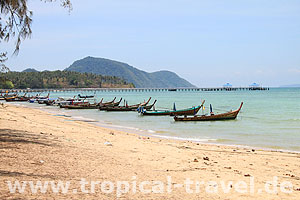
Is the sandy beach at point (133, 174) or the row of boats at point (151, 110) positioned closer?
the sandy beach at point (133, 174)

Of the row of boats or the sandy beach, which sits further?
the row of boats

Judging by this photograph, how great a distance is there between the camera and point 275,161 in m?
10.3

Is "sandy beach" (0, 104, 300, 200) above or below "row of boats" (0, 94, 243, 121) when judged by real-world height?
below

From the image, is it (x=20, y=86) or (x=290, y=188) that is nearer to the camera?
(x=290, y=188)

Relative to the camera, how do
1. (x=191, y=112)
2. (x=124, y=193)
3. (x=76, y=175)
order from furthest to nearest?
(x=191, y=112) → (x=76, y=175) → (x=124, y=193)

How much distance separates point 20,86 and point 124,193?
17195 cm

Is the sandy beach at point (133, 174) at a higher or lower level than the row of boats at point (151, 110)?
Answer: lower

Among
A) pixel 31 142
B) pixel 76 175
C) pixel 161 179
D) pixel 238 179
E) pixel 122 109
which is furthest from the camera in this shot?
pixel 122 109

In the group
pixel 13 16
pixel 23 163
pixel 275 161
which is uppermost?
pixel 13 16

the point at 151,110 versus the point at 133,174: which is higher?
the point at 151,110

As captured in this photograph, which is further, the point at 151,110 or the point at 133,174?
the point at 151,110

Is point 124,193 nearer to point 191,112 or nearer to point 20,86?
point 191,112

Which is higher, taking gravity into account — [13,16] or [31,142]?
[13,16]

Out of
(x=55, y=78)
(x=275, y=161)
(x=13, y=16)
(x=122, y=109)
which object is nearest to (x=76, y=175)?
(x=13, y=16)
